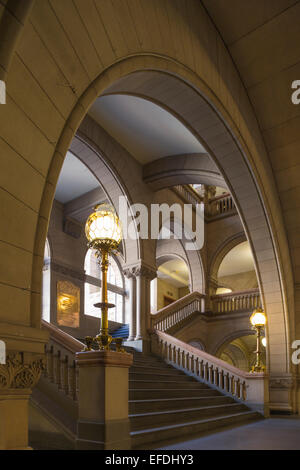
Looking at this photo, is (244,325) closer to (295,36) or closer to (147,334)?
(147,334)

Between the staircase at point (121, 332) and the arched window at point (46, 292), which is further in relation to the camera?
the staircase at point (121, 332)

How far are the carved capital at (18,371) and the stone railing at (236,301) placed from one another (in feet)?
45.7

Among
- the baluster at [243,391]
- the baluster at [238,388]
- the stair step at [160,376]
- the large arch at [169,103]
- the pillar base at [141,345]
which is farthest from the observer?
the pillar base at [141,345]

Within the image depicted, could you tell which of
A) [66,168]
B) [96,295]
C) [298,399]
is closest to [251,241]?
[298,399]

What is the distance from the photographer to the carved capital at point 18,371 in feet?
8.33

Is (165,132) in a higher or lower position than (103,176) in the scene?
higher

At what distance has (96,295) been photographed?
18.3 metres

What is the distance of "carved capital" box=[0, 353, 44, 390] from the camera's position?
2.54m

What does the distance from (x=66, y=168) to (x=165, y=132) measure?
348cm

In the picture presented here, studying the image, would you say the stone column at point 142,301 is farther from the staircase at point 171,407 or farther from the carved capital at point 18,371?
the carved capital at point 18,371

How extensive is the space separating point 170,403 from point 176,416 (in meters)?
0.73

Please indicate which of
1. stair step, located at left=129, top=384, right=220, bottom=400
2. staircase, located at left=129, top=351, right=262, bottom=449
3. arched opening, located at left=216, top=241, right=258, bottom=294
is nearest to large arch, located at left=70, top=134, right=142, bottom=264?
staircase, located at left=129, top=351, right=262, bottom=449

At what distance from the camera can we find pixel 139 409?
6.57 metres

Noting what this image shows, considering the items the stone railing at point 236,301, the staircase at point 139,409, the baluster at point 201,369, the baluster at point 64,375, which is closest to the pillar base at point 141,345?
the baluster at point 201,369
